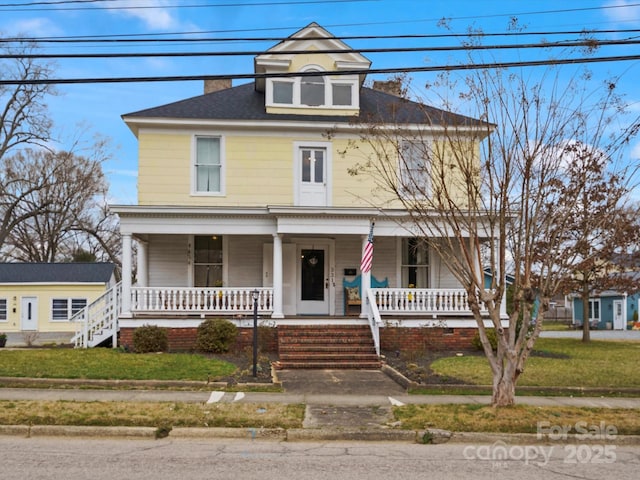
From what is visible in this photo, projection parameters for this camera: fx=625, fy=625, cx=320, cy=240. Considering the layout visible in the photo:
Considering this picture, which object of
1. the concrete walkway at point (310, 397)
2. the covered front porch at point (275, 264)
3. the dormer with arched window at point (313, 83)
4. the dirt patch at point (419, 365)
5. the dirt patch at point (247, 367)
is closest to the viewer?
the concrete walkway at point (310, 397)

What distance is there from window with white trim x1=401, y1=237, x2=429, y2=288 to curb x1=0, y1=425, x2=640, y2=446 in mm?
11947

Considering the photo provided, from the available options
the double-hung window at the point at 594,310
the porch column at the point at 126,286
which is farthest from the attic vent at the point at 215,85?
the double-hung window at the point at 594,310

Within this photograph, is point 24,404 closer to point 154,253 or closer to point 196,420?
point 196,420

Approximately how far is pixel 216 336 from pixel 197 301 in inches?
84.5

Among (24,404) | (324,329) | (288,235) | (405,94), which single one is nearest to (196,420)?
(24,404)

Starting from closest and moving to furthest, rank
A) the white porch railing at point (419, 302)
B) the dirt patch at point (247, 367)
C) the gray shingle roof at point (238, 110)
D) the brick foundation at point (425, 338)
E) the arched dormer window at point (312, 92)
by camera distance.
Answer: the dirt patch at point (247, 367)
the brick foundation at point (425, 338)
the white porch railing at point (419, 302)
the gray shingle roof at point (238, 110)
the arched dormer window at point (312, 92)

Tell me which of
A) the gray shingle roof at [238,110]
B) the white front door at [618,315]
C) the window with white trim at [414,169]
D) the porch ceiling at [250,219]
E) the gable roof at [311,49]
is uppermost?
the gable roof at [311,49]

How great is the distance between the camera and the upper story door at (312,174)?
1925cm

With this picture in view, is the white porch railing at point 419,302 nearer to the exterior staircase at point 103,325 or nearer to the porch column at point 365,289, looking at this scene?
the porch column at point 365,289

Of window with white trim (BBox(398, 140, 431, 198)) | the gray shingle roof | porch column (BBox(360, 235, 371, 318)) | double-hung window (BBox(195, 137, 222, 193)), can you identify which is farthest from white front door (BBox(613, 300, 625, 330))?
double-hung window (BBox(195, 137, 222, 193))

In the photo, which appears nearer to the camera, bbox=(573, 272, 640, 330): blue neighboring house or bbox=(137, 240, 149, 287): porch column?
bbox=(137, 240, 149, 287): porch column

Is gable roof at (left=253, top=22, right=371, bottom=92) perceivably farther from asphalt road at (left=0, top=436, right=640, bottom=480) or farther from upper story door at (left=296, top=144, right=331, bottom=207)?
asphalt road at (left=0, top=436, right=640, bottom=480)

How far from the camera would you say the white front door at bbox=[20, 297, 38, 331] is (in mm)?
37125

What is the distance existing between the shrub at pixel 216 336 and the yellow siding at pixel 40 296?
75.4 ft
